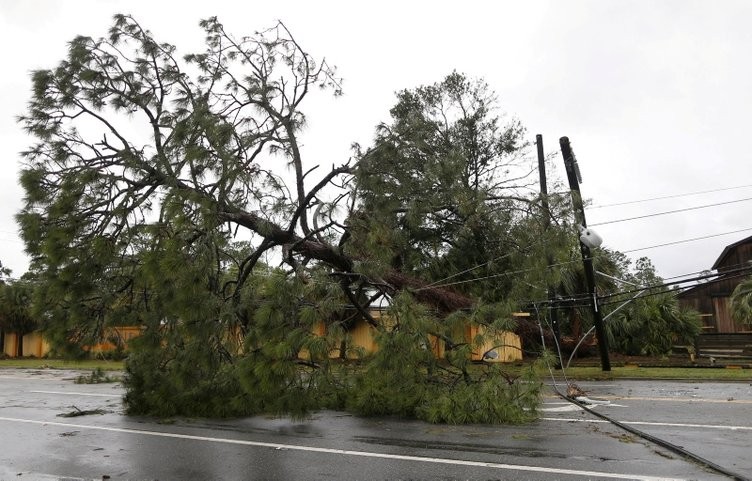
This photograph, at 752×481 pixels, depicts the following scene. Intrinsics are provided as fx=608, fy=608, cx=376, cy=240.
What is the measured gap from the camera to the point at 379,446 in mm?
7273

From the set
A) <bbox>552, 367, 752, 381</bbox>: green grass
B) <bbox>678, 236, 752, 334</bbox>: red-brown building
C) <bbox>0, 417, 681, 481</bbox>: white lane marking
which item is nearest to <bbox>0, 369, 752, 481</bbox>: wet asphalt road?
<bbox>0, 417, 681, 481</bbox>: white lane marking

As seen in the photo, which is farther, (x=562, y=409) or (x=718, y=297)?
(x=718, y=297)

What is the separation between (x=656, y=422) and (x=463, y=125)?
670 inches

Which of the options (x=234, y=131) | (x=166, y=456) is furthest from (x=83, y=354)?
(x=234, y=131)

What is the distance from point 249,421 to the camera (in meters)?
9.61

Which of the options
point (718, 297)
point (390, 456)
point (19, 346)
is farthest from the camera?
point (19, 346)

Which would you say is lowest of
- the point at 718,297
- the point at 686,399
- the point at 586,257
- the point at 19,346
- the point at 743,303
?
the point at 686,399

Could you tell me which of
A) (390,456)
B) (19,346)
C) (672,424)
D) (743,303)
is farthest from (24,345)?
(672,424)

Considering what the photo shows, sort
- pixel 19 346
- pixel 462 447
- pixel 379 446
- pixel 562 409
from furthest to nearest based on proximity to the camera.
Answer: pixel 19 346 → pixel 562 409 → pixel 379 446 → pixel 462 447

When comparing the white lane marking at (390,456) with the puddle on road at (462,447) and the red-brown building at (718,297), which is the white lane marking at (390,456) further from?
the red-brown building at (718,297)

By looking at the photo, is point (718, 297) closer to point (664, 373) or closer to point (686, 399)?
point (664, 373)

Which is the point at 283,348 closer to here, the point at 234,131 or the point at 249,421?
the point at 249,421

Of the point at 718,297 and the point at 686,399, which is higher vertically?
the point at 718,297

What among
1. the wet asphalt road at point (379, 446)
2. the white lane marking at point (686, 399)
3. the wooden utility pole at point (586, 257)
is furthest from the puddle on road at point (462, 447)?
the wooden utility pole at point (586, 257)
